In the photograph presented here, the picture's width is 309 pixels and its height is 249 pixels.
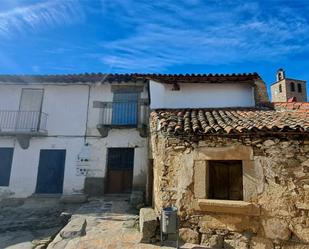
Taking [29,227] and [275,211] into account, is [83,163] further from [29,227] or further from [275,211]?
[275,211]

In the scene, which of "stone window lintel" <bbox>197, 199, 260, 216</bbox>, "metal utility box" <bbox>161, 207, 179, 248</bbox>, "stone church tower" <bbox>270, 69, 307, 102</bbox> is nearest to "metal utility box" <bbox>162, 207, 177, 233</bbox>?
"metal utility box" <bbox>161, 207, 179, 248</bbox>

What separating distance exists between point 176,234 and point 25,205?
7.08 meters

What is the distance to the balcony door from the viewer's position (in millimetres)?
11242

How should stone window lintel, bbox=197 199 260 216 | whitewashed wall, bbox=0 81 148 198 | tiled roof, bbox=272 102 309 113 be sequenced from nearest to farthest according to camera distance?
stone window lintel, bbox=197 199 260 216
tiled roof, bbox=272 102 309 113
whitewashed wall, bbox=0 81 148 198

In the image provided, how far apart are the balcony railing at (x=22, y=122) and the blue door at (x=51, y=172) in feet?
3.84

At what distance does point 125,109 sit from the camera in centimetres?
1127

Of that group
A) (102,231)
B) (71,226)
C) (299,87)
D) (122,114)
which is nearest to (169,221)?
(102,231)

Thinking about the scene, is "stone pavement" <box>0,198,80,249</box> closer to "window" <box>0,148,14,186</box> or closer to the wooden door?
"window" <box>0,148,14,186</box>

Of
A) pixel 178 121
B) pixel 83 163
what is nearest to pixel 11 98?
pixel 83 163

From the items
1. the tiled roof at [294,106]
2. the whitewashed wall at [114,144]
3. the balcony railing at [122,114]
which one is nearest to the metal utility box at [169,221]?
the whitewashed wall at [114,144]

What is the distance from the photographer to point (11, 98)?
1178 centimetres

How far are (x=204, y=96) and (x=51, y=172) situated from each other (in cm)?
770

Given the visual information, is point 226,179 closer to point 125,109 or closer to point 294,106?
point 294,106

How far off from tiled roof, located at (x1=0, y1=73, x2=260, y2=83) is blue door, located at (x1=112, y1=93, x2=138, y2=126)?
812 millimetres
